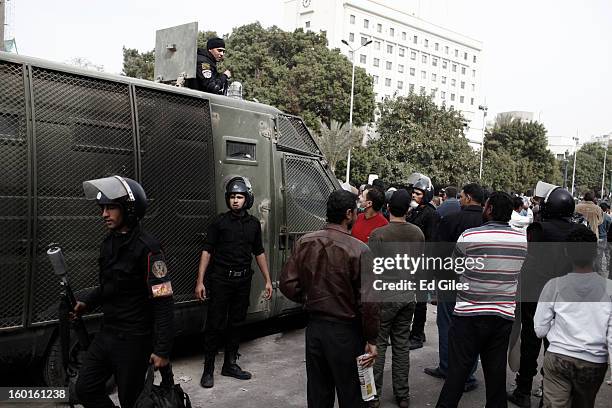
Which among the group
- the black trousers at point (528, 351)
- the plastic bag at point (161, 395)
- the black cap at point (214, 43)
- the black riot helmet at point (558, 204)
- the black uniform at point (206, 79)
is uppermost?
the black cap at point (214, 43)

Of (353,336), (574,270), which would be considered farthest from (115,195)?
(574,270)

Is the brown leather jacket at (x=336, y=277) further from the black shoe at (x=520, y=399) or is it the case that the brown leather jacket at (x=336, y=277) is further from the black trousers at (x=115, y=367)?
the black shoe at (x=520, y=399)

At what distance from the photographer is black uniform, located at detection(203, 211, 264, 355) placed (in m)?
4.94

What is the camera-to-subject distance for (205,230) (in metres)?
5.27

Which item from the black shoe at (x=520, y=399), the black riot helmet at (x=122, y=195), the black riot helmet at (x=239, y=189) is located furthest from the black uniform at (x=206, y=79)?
the black shoe at (x=520, y=399)

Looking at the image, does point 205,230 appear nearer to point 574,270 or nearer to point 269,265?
point 269,265

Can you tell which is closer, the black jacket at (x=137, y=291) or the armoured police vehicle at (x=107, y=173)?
the black jacket at (x=137, y=291)

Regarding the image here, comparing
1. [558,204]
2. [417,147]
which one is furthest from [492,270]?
[417,147]

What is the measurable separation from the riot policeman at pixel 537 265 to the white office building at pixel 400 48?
63.5 meters

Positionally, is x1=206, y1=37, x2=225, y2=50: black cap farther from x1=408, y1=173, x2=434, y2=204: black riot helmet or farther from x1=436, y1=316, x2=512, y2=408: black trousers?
x1=436, y1=316, x2=512, y2=408: black trousers

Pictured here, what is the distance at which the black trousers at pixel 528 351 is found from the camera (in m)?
4.73

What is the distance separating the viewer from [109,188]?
318cm

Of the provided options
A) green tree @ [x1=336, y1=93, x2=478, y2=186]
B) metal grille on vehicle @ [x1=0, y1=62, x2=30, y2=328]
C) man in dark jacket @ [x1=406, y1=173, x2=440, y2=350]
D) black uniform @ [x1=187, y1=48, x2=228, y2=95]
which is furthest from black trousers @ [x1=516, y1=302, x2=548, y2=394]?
green tree @ [x1=336, y1=93, x2=478, y2=186]

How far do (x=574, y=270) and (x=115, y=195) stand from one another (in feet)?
9.52
